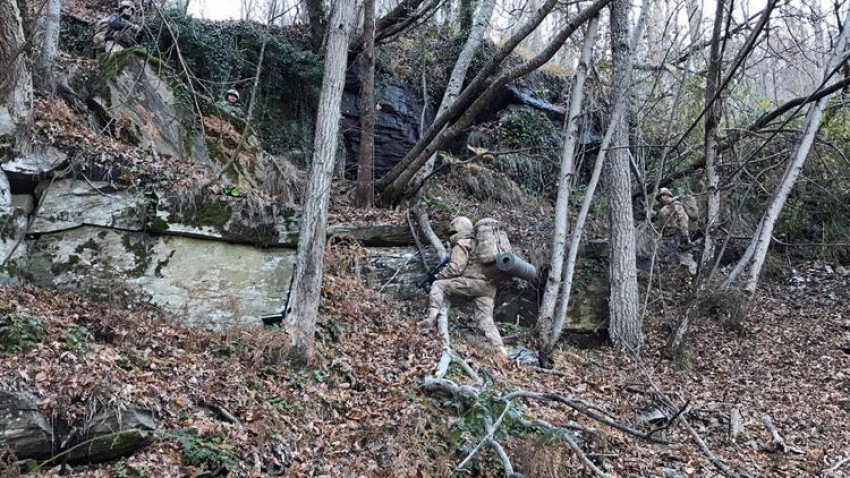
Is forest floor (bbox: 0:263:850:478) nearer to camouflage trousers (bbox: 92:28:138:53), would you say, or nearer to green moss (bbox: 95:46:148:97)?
green moss (bbox: 95:46:148:97)

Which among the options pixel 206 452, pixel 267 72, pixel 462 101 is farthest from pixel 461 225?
pixel 267 72

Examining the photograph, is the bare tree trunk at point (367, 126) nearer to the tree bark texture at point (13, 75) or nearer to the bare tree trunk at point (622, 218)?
the bare tree trunk at point (622, 218)

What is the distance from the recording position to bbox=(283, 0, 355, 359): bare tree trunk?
6.57 meters

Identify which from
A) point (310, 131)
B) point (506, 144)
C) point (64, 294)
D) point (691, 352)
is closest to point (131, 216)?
point (64, 294)

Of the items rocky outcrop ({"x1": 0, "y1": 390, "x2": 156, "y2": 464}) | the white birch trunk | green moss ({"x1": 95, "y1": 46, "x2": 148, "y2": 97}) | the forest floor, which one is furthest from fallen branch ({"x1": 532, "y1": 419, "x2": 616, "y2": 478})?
green moss ({"x1": 95, "y1": 46, "x2": 148, "y2": 97})

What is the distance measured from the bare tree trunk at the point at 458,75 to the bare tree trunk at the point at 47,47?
6.46m

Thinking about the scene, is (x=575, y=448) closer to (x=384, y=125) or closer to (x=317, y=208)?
(x=317, y=208)

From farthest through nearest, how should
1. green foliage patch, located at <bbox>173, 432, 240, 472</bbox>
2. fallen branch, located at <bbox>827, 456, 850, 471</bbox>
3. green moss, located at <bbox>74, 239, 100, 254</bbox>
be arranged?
green moss, located at <bbox>74, 239, 100, 254</bbox>, fallen branch, located at <bbox>827, 456, 850, 471</bbox>, green foliage patch, located at <bbox>173, 432, 240, 472</bbox>

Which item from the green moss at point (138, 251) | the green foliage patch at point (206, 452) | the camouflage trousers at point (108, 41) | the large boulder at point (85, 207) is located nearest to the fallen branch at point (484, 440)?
the green foliage patch at point (206, 452)

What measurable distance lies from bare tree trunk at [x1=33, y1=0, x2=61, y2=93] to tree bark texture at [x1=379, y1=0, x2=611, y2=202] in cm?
597

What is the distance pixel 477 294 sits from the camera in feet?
28.9

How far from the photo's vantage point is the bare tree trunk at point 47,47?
28.5 ft

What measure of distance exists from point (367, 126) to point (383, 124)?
2.41 meters

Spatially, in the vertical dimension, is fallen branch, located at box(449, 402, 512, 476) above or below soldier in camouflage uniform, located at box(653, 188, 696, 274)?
below
